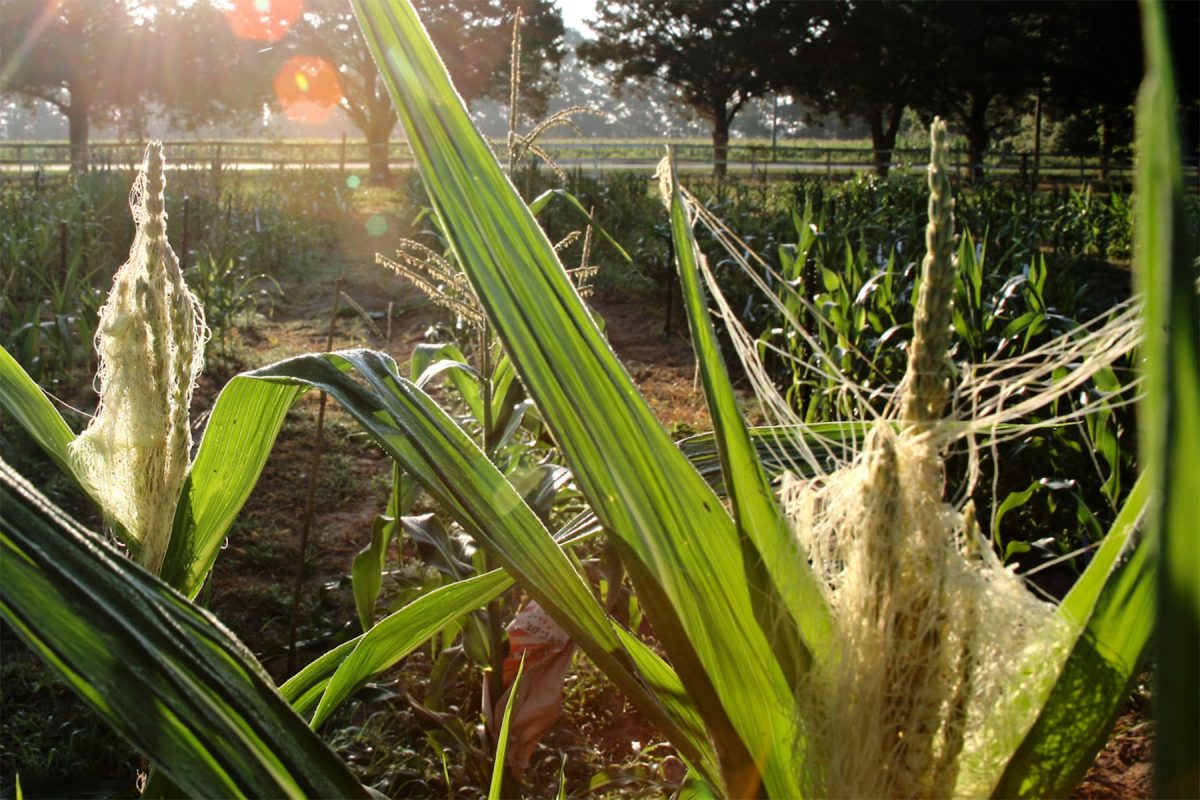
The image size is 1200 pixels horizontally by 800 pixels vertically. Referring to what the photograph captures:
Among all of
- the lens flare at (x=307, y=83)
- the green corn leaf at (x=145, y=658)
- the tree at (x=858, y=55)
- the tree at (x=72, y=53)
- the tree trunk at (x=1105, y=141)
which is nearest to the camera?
the green corn leaf at (x=145, y=658)

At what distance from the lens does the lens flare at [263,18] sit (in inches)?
1152

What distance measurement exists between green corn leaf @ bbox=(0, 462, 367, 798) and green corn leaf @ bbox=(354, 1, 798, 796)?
0.73ft

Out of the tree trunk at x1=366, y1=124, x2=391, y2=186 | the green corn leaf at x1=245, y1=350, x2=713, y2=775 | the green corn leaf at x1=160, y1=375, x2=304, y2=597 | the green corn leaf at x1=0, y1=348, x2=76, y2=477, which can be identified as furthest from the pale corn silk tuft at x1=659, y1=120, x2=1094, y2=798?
the tree trunk at x1=366, y1=124, x2=391, y2=186

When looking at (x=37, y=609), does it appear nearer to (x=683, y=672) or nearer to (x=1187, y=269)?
(x=683, y=672)

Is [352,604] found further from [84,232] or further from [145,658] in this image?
[84,232]

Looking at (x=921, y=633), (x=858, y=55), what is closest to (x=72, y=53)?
(x=858, y=55)

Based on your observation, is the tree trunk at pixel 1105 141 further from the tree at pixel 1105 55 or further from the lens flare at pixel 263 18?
the lens flare at pixel 263 18

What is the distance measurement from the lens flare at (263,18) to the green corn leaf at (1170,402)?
32268mm

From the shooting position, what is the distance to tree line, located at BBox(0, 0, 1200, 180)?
26.9m

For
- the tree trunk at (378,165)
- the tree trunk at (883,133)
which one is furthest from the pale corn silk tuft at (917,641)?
the tree trunk at (883,133)

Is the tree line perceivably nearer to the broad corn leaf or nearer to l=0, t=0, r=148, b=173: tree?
l=0, t=0, r=148, b=173: tree

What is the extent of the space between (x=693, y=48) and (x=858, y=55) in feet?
17.5

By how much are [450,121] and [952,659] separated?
17.8 inches

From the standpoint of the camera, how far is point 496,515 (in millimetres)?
705
